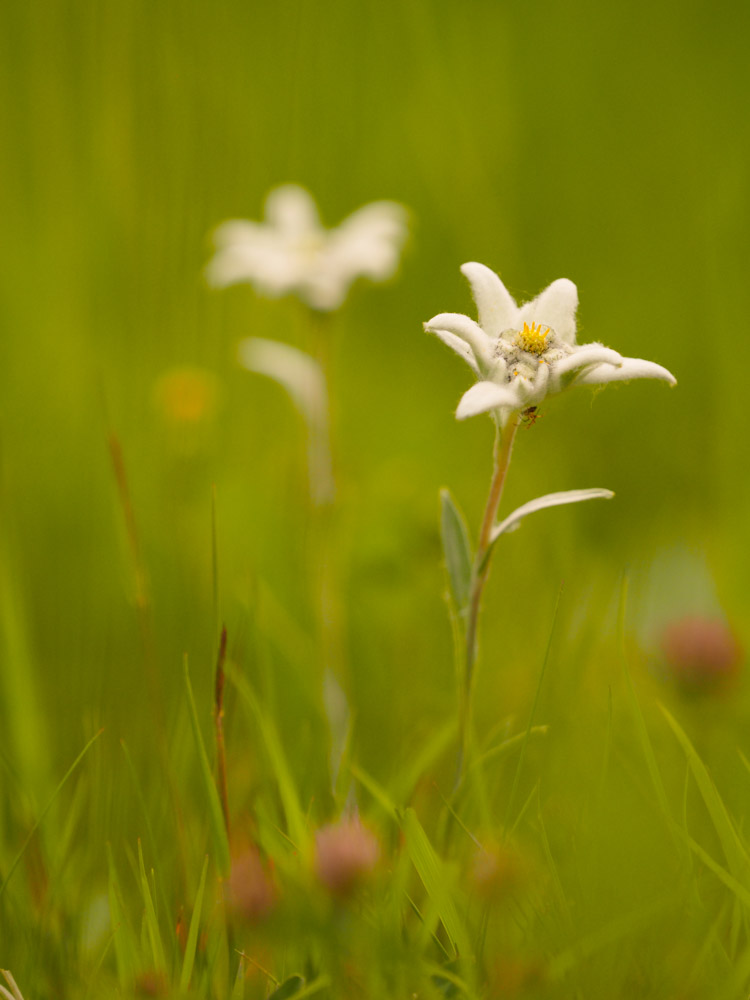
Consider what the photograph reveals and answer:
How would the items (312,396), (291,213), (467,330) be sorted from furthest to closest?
1. (291,213)
2. (312,396)
3. (467,330)

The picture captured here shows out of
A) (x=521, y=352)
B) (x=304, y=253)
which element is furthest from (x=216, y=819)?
(x=304, y=253)

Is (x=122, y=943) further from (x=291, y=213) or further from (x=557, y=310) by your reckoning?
(x=291, y=213)

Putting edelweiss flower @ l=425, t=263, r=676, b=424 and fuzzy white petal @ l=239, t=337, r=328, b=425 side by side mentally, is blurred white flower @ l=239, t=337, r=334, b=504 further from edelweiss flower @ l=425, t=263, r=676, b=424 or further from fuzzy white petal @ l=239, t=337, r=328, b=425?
edelweiss flower @ l=425, t=263, r=676, b=424

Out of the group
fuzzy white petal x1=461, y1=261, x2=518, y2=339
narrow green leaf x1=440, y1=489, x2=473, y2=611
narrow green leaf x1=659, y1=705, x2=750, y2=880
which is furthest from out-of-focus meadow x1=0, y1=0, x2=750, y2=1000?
fuzzy white petal x1=461, y1=261, x2=518, y2=339

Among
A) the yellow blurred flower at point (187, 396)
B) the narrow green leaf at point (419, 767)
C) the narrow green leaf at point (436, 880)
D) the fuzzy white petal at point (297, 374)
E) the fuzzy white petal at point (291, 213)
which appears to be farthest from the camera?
the yellow blurred flower at point (187, 396)

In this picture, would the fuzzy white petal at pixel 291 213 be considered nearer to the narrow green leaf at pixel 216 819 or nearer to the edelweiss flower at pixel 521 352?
the edelweiss flower at pixel 521 352

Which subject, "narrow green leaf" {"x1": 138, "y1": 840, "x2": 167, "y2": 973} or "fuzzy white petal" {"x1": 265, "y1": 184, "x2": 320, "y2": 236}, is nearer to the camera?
"narrow green leaf" {"x1": 138, "y1": 840, "x2": 167, "y2": 973}

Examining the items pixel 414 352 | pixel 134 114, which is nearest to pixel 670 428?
pixel 414 352

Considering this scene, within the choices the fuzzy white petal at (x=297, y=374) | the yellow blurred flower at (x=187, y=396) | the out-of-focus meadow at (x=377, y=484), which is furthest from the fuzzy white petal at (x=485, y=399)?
the yellow blurred flower at (x=187, y=396)
